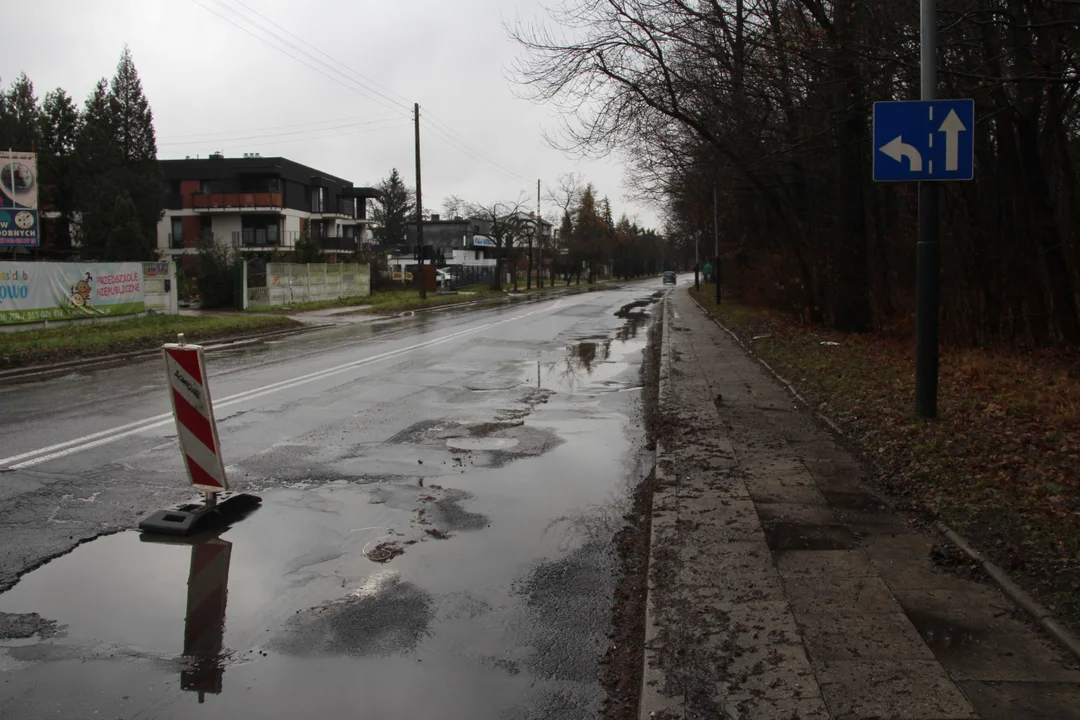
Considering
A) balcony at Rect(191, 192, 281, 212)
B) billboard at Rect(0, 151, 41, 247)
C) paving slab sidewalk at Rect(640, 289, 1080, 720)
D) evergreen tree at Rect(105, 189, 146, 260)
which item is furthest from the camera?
balcony at Rect(191, 192, 281, 212)

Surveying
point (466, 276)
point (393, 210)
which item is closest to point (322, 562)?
point (466, 276)

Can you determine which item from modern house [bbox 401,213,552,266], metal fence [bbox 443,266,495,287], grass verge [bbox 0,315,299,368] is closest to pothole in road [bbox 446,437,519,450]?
grass verge [bbox 0,315,299,368]

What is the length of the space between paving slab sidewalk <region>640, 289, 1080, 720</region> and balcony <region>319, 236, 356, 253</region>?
63261 millimetres

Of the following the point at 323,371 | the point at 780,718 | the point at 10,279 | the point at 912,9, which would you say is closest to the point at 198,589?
the point at 780,718

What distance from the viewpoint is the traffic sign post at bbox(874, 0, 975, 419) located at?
340 inches

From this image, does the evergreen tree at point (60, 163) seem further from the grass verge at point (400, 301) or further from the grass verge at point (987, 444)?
the grass verge at point (987, 444)

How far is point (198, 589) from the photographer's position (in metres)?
5.22

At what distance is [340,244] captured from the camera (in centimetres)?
6856

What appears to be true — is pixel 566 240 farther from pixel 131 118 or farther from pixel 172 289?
pixel 172 289

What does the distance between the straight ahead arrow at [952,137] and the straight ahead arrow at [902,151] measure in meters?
0.27

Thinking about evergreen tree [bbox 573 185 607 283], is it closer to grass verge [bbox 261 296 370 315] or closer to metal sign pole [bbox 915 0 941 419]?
grass verge [bbox 261 296 370 315]

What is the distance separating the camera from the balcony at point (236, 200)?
61969 millimetres

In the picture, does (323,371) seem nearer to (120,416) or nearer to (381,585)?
(120,416)

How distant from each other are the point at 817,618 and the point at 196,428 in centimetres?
464
